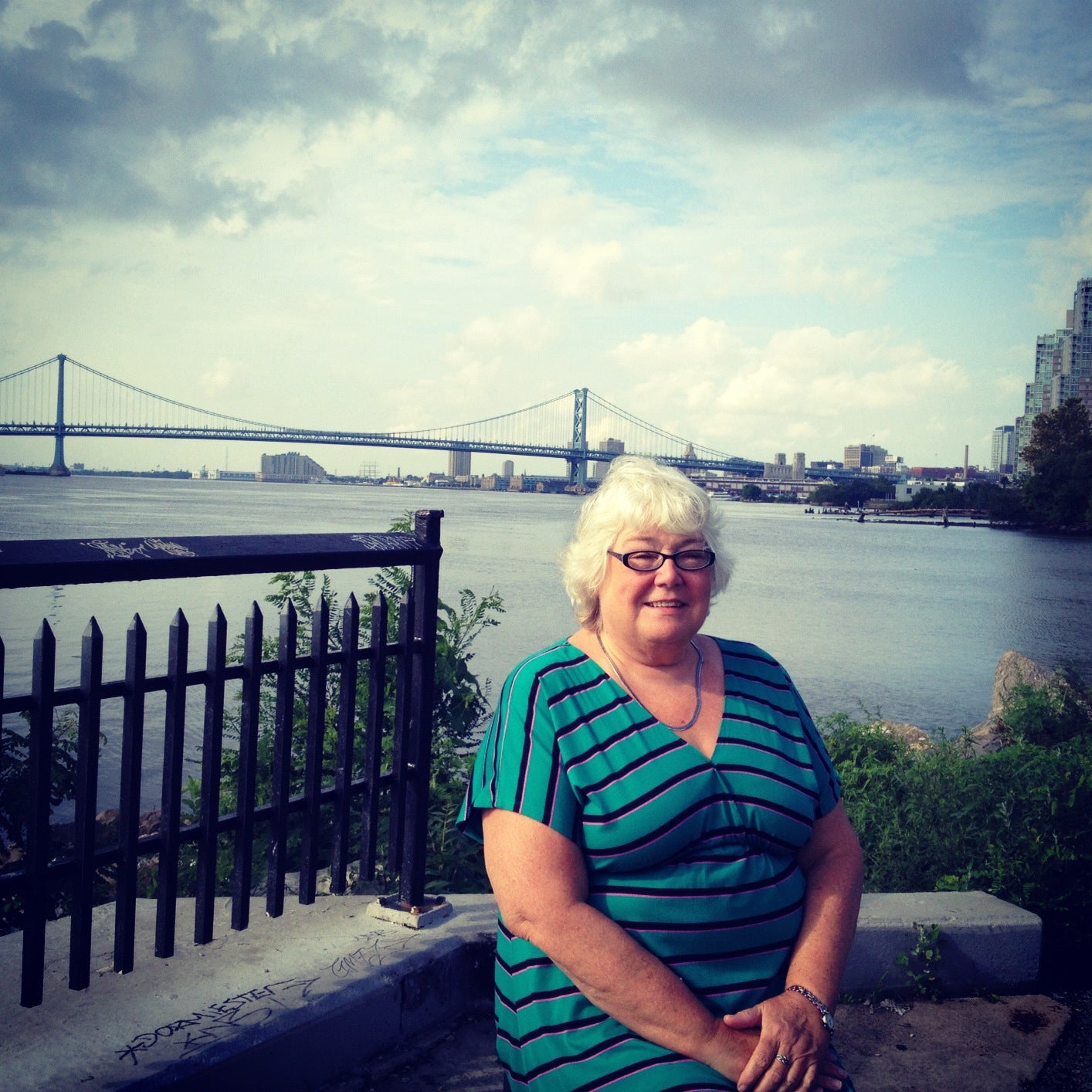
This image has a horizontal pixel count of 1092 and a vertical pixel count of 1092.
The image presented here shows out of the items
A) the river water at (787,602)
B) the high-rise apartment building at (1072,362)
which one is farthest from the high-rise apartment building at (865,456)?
the river water at (787,602)

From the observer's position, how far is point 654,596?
6.38ft

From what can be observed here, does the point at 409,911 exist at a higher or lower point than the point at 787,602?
higher

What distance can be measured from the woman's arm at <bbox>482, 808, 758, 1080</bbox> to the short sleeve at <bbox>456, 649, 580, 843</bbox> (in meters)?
0.03

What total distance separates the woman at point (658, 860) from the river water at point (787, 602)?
1.16ft

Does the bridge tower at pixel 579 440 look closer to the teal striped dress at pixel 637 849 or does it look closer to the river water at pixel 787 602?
the river water at pixel 787 602

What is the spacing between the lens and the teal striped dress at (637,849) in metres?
1.71

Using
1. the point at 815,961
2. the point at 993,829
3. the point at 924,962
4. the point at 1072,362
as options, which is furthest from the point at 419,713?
the point at 1072,362

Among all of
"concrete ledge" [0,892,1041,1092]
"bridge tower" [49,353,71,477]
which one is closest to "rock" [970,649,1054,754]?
"concrete ledge" [0,892,1041,1092]

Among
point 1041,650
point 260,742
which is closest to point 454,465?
point 1041,650

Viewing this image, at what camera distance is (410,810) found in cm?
266

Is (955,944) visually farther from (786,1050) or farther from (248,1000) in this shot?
(248,1000)

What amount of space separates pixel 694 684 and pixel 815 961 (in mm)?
517

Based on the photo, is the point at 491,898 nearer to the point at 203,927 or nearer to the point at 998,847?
the point at 203,927

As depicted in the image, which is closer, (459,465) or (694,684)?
(694,684)
